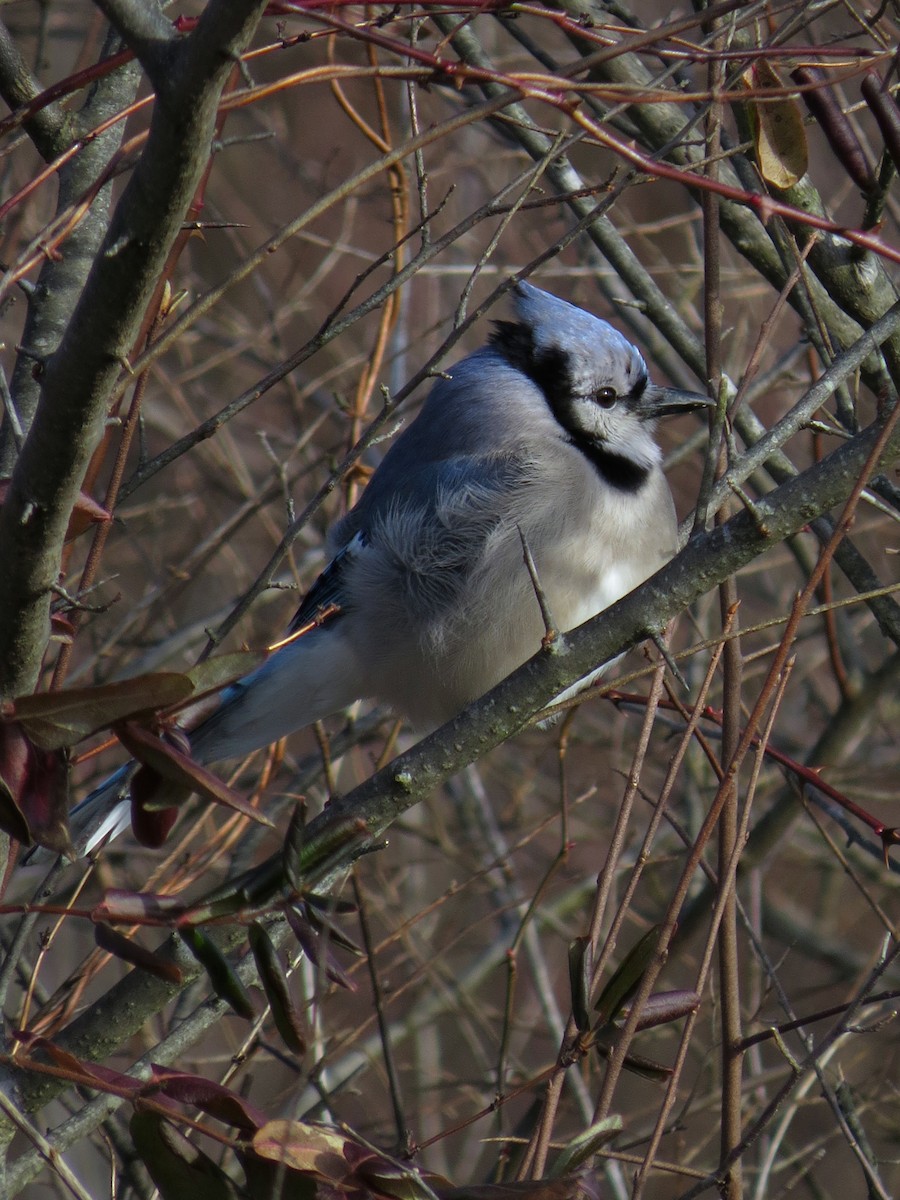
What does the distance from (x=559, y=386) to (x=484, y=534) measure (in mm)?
458

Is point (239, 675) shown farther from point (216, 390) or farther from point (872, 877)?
point (216, 390)

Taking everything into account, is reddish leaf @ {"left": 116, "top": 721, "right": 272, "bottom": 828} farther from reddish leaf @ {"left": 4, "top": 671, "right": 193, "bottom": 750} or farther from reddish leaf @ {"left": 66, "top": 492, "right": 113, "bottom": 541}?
reddish leaf @ {"left": 66, "top": 492, "right": 113, "bottom": 541}

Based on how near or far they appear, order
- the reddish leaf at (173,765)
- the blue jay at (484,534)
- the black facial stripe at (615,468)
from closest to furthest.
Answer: the reddish leaf at (173,765) → the blue jay at (484,534) → the black facial stripe at (615,468)

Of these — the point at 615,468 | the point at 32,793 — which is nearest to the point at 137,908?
the point at 32,793

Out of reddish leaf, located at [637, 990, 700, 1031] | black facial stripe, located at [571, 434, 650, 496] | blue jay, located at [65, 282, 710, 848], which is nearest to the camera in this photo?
reddish leaf, located at [637, 990, 700, 1031]

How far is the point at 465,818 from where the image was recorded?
13.7ft

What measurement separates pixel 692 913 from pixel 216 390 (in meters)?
2.73

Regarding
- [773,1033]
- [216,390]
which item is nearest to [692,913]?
[773,1033]

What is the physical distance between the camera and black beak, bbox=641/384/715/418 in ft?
9.82

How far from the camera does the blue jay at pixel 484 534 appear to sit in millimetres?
2814

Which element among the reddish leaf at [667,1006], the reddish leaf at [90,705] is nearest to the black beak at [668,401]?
the reddish leaf at [667,1006]

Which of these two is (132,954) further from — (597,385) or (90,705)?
(597,385)

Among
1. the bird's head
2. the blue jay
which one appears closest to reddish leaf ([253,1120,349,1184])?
the blue jay

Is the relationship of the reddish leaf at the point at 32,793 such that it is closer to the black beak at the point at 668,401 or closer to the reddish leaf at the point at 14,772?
the reddish leaf at the point at 14,772
